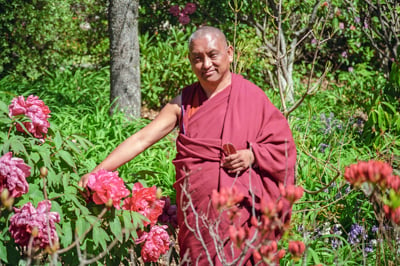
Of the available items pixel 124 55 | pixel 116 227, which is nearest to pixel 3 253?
pixel 116 227

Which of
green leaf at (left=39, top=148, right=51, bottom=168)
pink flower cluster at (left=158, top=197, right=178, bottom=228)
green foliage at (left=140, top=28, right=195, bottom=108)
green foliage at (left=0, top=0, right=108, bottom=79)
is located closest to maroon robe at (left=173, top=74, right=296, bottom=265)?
pink flower cluster at (left=158, top=197, right=178, bottom=228)

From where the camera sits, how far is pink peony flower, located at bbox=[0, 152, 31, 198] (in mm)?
2412

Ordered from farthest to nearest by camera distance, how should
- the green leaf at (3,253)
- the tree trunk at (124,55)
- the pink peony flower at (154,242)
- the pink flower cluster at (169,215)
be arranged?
1. the tree trunk at (124,55)
2. the pink flower cluster at (169,215)
3. the pink peony flower at (154,242)
4. the green leaf at (3,253)

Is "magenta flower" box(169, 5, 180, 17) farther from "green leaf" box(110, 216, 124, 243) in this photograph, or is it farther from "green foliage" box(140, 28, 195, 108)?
"green leaf" box(110, 216, 124, 243)

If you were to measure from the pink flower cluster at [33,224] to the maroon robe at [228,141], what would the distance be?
0.65 metres

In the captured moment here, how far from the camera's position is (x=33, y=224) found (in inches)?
93.8

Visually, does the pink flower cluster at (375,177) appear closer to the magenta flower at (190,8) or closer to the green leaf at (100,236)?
the green leaf at (100,236)

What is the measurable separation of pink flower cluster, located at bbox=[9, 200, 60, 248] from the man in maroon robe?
1.34 ft

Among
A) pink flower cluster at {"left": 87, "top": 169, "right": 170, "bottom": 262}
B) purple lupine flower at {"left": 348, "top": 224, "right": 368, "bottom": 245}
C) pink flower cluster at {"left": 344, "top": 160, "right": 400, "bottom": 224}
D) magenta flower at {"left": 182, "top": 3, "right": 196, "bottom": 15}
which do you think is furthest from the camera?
magenta flower at {"left": 182, "top": 3, "right": 196, "bottom": 15}

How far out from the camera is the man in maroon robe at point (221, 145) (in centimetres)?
278

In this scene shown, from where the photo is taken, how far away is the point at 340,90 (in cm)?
769

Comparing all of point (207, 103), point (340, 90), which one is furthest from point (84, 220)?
point (340, 90)

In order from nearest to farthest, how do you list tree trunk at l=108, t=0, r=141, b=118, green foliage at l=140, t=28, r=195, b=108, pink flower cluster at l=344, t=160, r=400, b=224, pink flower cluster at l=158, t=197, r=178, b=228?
pink flower cluster at l=344, t=160, r=400, b=224 → pink flower cluster at l=158, t=197, r=178, b=228 → tree trunk at l=108, t=0, r=141, b=118 → green foliage at l=140, t=28, r=195, b=108

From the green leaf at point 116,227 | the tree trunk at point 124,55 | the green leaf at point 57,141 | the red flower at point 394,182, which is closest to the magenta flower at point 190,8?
the tree trunk at point 124,55
